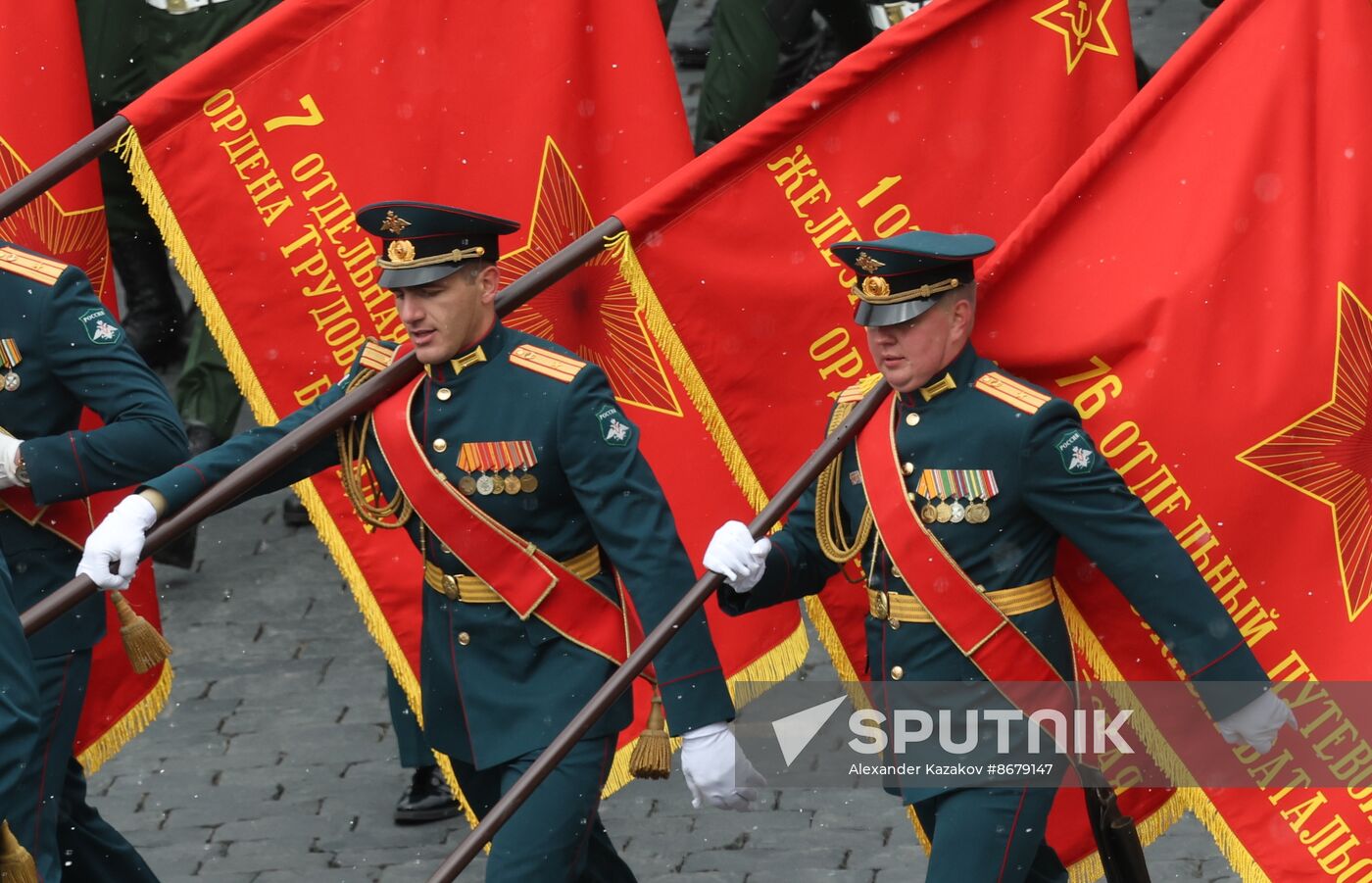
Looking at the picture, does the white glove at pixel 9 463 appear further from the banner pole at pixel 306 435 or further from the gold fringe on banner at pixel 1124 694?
the gold fringe on banner at pixel 1124 694

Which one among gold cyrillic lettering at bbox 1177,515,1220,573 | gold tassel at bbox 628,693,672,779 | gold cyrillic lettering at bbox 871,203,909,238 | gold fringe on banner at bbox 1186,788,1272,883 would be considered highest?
gold cyrillic lettering at bbox 871,203,909,238

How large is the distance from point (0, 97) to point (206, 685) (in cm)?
236

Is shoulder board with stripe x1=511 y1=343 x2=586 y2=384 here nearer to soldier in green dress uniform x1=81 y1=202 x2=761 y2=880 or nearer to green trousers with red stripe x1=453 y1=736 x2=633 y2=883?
soldier in green dress uniform x1=81 y1=202 x2=761 y2=880

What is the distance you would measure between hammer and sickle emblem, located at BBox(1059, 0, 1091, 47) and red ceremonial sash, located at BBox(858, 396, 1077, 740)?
4.20 feet

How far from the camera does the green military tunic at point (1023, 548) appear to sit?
17.8ft

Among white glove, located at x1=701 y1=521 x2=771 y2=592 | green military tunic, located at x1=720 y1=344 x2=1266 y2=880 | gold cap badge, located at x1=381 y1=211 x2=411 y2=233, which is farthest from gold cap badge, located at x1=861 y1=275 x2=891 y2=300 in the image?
gold cap badge, located at x1=381 y1=211 x2=411 y2=233

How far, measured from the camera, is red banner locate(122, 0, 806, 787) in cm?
672

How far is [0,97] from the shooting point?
22.8ft

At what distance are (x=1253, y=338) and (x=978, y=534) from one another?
76cm

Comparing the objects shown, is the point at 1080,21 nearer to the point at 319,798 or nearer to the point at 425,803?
the point at 425,803

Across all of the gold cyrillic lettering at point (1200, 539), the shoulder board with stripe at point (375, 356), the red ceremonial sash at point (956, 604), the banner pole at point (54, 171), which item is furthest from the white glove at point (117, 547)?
the gold cyrillic lettering at point (1200, 539)

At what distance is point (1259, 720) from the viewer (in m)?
5.45

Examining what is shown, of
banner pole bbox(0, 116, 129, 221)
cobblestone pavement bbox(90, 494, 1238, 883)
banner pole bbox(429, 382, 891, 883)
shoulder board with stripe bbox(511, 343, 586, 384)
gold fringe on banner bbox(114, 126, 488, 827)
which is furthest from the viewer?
cobblestone pavement bbox(90, 494, 1238, 883)

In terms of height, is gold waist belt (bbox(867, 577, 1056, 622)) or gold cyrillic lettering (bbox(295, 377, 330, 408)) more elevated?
gold cyrillic lettering (bbox(295, 377, 330, 408))
